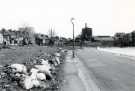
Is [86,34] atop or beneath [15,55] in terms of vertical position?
atop

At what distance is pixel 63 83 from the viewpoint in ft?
41.7

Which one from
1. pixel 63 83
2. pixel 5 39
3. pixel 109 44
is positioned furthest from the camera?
pixel 109 44

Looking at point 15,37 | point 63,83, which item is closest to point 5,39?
point 15,37

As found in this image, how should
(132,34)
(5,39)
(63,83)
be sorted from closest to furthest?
(63,83)
(5,39)
(132,34)

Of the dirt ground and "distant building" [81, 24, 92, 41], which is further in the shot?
"distant building" [81, 24, 92, 41]

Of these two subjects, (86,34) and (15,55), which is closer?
(15,55)

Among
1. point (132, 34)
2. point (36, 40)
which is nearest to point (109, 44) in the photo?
point (132, 34)

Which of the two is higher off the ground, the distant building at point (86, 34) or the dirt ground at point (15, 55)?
the distant building at point (86, 34)

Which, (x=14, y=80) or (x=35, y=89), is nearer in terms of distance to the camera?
(x=35, y=89)

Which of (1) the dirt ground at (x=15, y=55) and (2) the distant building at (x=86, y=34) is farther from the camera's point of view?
(2) the distant building at (x=86, y=34)

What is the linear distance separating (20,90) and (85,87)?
3036mm

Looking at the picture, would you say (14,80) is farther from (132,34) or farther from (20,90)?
(132,34)

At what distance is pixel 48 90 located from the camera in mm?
10469

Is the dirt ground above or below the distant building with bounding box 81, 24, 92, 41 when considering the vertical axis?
below
